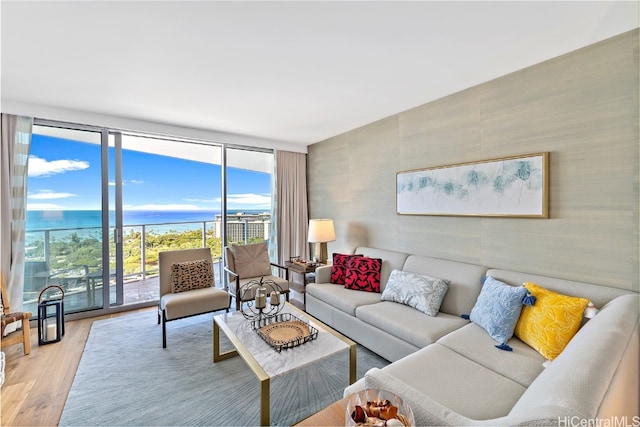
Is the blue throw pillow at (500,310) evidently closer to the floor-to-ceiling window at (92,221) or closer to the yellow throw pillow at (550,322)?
the yellow throw pillow at (550,322)

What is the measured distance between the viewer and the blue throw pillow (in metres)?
1.98

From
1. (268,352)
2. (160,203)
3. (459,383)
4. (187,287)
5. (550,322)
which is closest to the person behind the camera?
(459,383)

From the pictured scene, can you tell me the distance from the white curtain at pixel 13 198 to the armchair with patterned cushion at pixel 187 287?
140cm

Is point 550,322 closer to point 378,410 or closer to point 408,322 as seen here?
point 408,322

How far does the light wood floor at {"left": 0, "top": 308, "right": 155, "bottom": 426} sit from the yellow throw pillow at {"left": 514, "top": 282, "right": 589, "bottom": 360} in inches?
123

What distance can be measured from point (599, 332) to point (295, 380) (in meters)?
1.93

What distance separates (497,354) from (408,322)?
2.13ft

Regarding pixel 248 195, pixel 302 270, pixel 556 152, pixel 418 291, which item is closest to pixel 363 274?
pixel 418 291

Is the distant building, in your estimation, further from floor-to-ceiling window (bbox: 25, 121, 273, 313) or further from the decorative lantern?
the decorative lantern

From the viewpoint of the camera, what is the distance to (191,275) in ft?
10.8

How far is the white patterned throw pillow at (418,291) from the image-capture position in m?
2.54

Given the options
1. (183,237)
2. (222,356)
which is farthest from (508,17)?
(183,237)

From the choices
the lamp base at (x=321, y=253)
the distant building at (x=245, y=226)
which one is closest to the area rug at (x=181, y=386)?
the lamp base at (x=321, y=253)

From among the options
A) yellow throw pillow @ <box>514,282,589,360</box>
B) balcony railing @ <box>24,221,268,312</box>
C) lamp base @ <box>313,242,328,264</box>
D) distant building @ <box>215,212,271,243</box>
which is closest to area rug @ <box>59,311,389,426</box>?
balcony railing @ <box>24,221,268,312</box>
